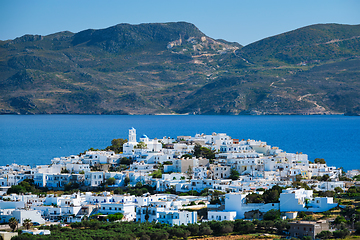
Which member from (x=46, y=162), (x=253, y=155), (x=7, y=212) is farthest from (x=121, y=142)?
(x=7, y=212)

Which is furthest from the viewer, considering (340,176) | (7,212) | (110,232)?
(340,176)

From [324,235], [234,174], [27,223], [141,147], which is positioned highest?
[141,147]

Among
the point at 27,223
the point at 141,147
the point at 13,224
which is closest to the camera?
the point at 13,224

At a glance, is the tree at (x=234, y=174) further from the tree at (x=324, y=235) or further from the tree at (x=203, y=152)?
the tree at (x=324, y=235)

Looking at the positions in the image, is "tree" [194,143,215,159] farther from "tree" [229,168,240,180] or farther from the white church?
"tree" [229,168,240,180]

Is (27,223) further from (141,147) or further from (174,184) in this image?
(141,147)

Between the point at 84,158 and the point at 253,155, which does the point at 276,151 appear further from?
the point at 84,158

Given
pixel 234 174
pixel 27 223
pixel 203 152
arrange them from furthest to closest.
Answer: pixel 203 152 → pixel 234 174 → pixel 27 223

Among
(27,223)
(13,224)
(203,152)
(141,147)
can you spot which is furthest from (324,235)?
(141,147)
